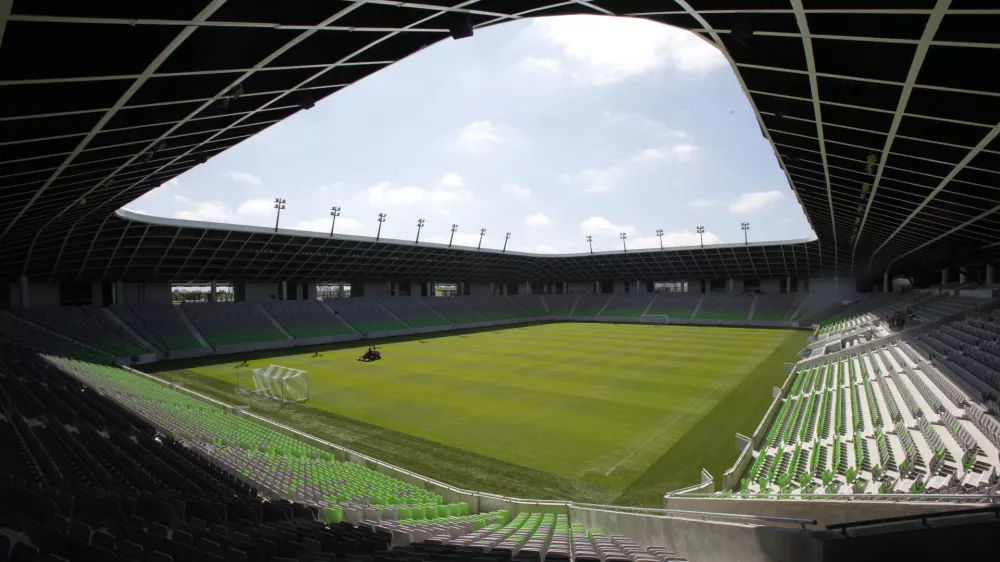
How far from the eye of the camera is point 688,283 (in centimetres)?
7306

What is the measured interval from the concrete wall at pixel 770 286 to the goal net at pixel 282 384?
2435 inches

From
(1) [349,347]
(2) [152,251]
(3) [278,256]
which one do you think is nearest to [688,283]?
(1) [349,347]

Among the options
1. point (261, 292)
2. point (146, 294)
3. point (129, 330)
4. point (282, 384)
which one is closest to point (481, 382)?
point (282, 384)

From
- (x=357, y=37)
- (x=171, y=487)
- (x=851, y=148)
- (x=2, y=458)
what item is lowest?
(x=171, y=487)

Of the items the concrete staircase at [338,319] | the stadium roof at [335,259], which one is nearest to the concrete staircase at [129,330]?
the stadium roof at [335,259]

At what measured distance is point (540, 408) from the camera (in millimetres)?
22188

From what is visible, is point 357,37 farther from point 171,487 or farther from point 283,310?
point 283,310

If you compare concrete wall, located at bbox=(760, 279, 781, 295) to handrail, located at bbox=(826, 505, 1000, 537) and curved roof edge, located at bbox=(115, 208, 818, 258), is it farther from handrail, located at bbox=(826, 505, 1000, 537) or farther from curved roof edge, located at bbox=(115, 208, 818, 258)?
handrail, located at bbox=(826, 505, 1000, 537)

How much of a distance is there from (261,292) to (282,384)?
2972 centimetres

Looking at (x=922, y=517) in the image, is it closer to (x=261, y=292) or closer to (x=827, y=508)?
(x=827, y=508)

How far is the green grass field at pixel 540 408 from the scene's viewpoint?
1506 cm

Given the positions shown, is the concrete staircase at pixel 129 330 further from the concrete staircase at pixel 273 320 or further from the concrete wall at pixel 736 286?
the concrete wall at pixel 736 286

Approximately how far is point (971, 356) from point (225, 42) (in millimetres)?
23912

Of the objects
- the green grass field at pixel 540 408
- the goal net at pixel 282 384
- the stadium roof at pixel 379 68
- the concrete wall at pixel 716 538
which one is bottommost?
the green grass field at pixel 540 408
